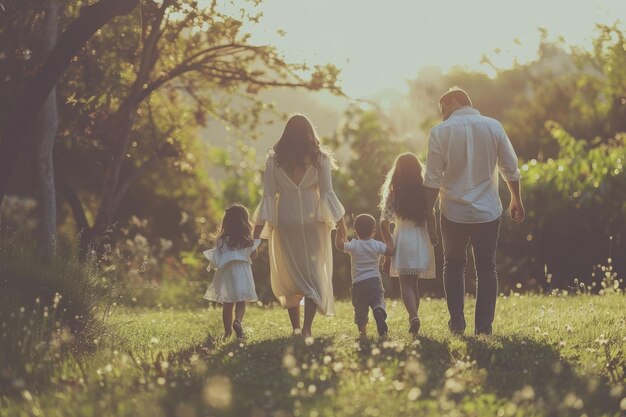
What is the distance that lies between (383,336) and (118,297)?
2.81 meters

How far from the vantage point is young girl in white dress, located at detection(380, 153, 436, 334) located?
8945mm

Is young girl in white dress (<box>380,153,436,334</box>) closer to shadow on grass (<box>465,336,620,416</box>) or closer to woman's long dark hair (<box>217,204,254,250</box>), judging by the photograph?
shadow on grass (<box>465,336,620,416</box>)

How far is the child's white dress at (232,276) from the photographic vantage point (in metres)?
9.23

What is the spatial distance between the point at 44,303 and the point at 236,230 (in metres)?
1.95

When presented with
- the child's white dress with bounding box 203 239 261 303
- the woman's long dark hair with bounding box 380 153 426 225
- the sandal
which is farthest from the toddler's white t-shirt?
the sandal

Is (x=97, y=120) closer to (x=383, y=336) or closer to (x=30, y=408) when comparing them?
(x=383, y=336)

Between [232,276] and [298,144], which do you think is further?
[232,276]

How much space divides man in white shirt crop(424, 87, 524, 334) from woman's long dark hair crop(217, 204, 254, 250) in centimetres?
184

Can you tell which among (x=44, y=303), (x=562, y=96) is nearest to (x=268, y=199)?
(x=44, y=303)

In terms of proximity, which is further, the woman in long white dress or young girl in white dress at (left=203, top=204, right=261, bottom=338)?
young girl in white dress at (left=203, top=204, right=261, bottom=338)

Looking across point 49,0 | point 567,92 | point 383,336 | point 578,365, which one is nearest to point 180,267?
point 49,0

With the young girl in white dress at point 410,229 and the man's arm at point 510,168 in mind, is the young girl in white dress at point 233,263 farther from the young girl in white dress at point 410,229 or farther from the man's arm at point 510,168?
the man's arm at point 510,168

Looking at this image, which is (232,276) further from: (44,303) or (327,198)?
(44,303)

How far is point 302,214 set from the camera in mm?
8969
